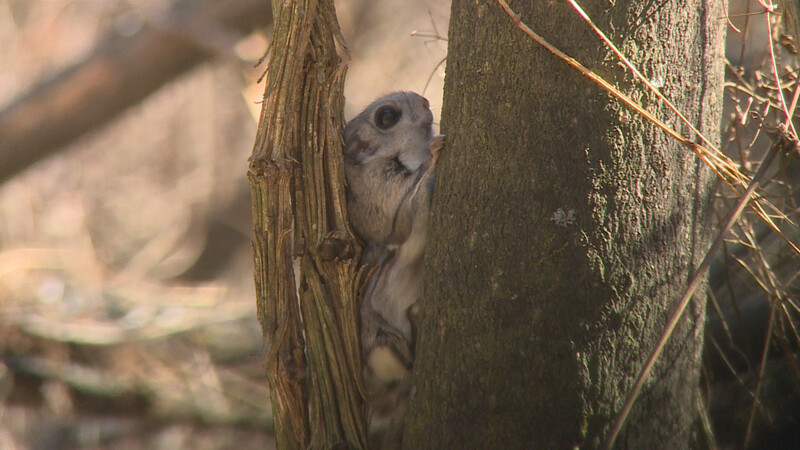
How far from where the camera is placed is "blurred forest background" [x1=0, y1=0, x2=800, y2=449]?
3.35 m

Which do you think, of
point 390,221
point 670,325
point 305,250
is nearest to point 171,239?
point 390,221

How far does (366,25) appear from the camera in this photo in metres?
9.00

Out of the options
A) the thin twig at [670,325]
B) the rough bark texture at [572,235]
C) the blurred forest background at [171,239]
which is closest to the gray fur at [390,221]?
the blurred forest background at [171,239]

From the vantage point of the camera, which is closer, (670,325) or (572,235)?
(670,325)

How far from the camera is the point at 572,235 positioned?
6.48 feet

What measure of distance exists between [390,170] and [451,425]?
4.79 feet

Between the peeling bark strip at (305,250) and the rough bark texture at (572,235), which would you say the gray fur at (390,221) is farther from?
the rough bark texture at (572,235)

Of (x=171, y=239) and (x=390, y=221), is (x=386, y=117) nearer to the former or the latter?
(x=390, y=221)

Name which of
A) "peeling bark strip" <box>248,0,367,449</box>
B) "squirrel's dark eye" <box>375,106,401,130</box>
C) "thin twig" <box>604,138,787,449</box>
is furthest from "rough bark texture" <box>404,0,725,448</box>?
"squirrel's dark eye" <box>375,106,401,130</box>

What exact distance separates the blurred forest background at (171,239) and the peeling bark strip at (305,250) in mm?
204

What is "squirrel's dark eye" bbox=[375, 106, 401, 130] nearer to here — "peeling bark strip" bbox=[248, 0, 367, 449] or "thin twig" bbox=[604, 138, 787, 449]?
"peeling bark strip" bbox=[248, 0, 367, 449]

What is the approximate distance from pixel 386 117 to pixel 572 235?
67.1 inches

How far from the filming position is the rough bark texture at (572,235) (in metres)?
1.97

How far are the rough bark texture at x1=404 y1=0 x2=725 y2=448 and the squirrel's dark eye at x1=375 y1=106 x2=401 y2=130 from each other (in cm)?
139
